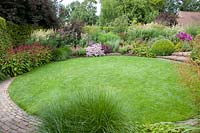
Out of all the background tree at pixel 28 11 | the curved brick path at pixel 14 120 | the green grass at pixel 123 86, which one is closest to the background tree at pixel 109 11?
the background tree at pixel 28 11

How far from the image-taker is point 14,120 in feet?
15.9

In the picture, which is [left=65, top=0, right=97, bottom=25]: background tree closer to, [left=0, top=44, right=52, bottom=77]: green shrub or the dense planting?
the dense planting

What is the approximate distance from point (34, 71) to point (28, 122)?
4.86m

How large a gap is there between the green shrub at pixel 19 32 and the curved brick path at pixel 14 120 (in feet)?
20.7

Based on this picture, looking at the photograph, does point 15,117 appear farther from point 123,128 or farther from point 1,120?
point 123,128

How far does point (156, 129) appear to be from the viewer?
13.9ft

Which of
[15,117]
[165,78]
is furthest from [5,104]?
[165,78]

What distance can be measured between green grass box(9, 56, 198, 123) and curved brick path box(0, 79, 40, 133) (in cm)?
17

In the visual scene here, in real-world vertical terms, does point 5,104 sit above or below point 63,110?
below

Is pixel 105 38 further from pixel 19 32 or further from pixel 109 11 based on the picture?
pixel 109 11

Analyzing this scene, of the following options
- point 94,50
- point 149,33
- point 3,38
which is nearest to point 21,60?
point 3,38

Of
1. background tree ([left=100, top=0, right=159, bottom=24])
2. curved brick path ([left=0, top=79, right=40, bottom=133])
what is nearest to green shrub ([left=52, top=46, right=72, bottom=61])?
curved brick path ([left=0, top=79, right=40, bottom=133])

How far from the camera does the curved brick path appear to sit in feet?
14.4

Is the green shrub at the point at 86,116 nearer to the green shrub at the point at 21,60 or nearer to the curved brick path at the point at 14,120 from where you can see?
the curved brick path at the point at 14,120
